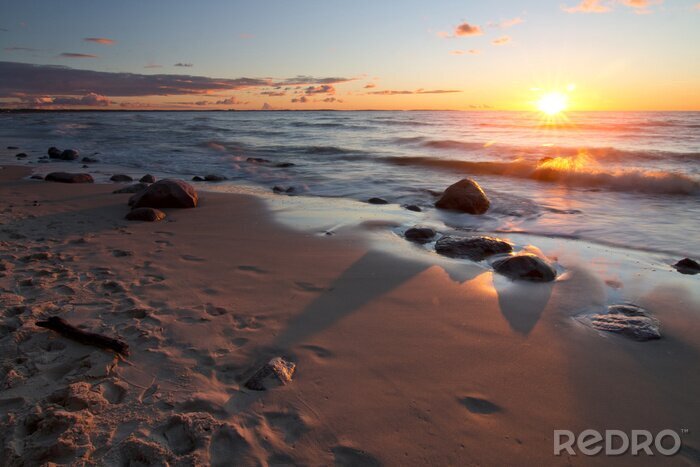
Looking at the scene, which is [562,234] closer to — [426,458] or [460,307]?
[460,307]

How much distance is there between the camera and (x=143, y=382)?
246 cm

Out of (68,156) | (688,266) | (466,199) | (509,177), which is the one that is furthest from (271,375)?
(68,156)

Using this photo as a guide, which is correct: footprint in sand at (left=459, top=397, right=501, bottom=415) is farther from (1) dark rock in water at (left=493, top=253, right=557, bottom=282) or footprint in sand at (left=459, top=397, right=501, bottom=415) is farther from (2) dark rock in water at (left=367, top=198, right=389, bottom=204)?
(2) dark rock in water at (left=367, top=198, right=389, bottom=204)

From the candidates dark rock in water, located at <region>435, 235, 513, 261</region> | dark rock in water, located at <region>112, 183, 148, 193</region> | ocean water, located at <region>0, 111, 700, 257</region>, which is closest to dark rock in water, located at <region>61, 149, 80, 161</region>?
ocean water, located at <region>0, 111, 700, 257</region>

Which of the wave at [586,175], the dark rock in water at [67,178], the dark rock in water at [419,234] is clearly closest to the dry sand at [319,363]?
the dark rock in water at [419,234]

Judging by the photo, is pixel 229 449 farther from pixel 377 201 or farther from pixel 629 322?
pixel 377 201

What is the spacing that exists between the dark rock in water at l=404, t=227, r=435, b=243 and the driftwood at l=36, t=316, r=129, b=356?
388cm

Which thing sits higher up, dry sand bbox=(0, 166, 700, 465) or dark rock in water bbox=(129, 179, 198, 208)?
dark rock in water bbox=(129, 179, 198, 208)

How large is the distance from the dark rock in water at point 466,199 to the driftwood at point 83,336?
6311mm

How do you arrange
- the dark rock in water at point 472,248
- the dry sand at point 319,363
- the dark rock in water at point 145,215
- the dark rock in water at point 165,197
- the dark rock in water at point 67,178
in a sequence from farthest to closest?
1. the dark rock in water at point 67,178
2. the dark rock in water at point 165,197
3. the dark rock in water at point 145,215
4. the dark rock in water at point 472,248
5. the dry sand at point 319,363

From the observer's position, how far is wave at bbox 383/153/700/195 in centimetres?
1045

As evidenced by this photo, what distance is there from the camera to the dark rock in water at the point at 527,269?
14.2 feet

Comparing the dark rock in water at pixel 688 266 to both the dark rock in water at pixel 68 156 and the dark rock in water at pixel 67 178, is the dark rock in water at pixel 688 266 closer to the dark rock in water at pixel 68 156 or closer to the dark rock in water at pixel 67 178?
the dark rock in water at pixel 67 178

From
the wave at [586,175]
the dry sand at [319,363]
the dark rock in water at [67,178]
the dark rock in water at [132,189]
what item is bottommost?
the dry sand at [319,363]
